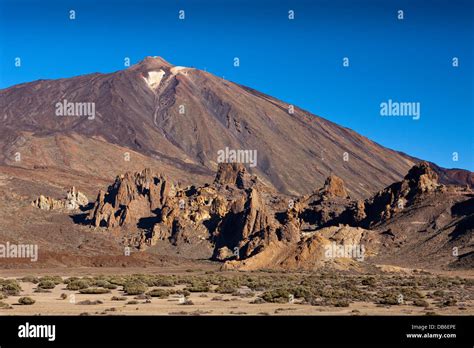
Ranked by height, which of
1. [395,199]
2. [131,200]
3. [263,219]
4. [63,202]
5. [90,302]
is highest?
[63,202]

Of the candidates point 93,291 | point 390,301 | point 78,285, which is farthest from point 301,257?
point 390,301

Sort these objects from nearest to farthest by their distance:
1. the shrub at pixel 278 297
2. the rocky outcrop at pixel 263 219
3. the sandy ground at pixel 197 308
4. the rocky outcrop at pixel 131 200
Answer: the sandy ground at pixel 197 308, the shrub at pixel 278 297, the rocky outcrop at pixel 263 219, the rocky outcrop at pixel 131 200

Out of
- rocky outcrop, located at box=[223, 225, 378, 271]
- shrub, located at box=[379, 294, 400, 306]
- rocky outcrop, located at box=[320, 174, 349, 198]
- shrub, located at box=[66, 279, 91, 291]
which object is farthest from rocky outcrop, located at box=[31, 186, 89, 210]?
shrub, located at box=[379, 294, 400, 306]

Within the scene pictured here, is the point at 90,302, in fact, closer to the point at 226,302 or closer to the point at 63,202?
the point at 226,302

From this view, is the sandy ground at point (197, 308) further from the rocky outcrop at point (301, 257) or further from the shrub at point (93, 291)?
the rocky outcrop at point (301, 257)

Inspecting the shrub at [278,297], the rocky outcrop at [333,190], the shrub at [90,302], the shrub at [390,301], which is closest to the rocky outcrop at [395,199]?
the rocky outcrop at [333,190]

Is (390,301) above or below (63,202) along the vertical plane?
below

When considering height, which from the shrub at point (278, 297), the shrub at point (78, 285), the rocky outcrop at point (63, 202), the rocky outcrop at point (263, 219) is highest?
the rocky outcrop at point (63, 202)

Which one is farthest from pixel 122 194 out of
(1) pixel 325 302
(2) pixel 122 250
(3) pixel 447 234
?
(1) pixel 325 302
